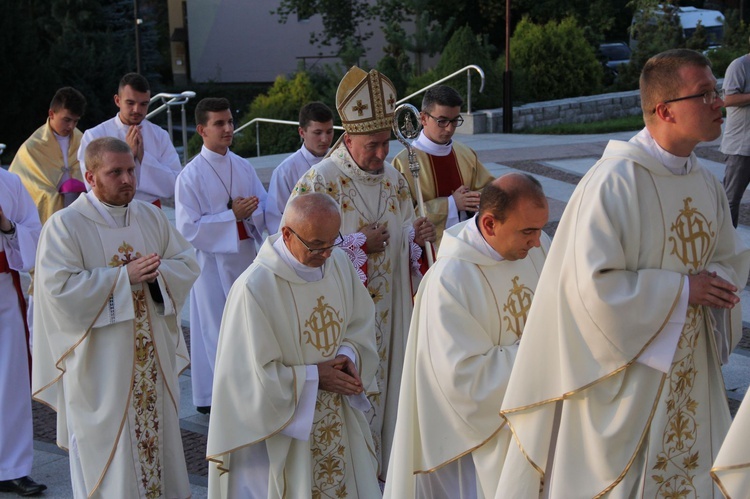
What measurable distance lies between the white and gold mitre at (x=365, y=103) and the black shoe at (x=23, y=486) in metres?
2.60

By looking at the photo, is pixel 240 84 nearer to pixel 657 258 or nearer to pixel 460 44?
pixel 460 44

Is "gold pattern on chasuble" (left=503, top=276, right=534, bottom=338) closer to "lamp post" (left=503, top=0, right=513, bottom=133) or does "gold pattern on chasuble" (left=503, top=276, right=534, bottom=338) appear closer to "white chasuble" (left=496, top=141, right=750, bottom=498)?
"white chasuble" (left=496, top=141, right=750, bottom=498)

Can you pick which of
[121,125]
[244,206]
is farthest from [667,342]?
[121,125]

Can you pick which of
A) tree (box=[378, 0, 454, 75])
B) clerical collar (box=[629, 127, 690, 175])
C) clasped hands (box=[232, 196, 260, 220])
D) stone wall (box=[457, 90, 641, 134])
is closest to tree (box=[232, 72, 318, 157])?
tree (box=[378, 0, 454, 75])

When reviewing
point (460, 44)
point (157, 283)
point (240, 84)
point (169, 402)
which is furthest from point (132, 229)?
point (240, 84)

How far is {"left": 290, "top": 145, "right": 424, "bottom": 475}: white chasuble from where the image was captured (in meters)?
5.85

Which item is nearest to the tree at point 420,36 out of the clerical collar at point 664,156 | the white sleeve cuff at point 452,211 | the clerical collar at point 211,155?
the clerical collar at point 211,155

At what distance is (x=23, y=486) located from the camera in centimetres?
586

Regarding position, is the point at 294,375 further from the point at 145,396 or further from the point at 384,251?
the point at 384,251

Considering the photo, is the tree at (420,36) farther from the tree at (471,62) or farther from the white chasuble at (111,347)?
the white chasuble at (111,347)

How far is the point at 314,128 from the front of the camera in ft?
23.9

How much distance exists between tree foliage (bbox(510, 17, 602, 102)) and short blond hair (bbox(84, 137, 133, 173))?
15.6 m

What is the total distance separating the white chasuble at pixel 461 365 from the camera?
392cm

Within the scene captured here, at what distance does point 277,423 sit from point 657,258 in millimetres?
1686
